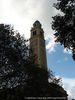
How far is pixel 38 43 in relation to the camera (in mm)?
116438

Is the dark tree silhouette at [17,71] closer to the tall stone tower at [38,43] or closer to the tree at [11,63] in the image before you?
the tree at [11,63]

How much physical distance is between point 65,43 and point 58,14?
3.60m

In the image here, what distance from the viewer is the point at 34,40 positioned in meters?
120

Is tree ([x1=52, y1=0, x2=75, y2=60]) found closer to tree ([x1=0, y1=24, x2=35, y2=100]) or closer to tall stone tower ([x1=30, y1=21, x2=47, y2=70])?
tree ([x1=0, y1=24, x2=35, y2=100])

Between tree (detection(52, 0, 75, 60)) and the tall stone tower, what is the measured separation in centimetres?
8694

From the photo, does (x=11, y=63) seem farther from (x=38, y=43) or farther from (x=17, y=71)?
(x=38, y=43)

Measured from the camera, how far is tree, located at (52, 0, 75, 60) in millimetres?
20875

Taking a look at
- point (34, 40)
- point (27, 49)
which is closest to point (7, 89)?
point (27, 49)

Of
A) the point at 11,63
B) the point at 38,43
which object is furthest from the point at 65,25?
the point at 38,43

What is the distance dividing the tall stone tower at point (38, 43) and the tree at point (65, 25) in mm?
86936

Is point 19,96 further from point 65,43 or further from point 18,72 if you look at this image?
point 65,43

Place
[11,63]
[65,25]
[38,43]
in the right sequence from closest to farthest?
[65,25] < [11,63] < [38,43]

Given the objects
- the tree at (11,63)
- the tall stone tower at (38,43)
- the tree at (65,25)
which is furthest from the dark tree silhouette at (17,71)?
the tall stone tower at (38,43)

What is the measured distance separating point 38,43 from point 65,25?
95.0 meters
